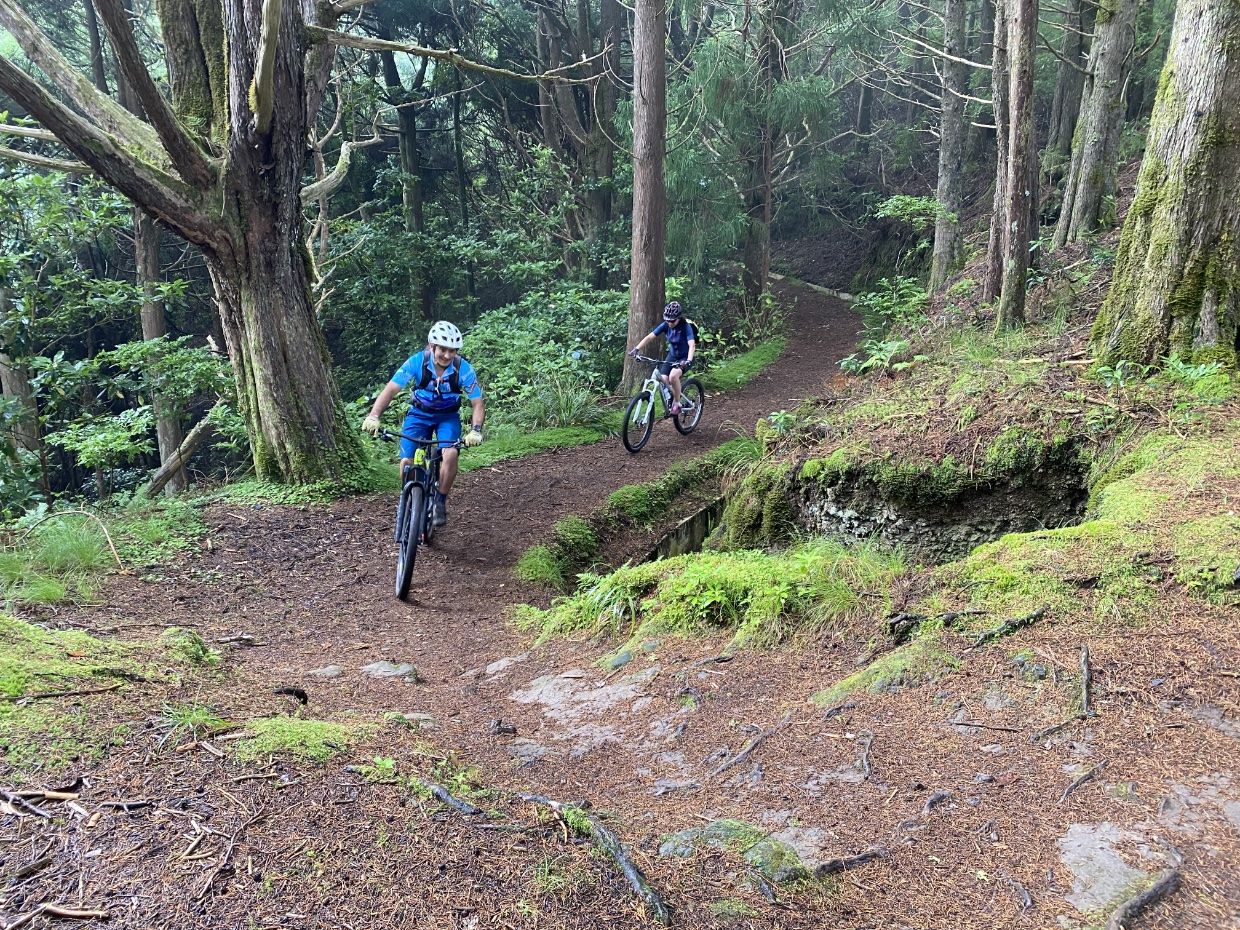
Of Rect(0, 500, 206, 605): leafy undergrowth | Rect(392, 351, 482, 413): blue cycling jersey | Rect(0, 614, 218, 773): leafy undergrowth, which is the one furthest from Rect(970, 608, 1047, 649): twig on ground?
Rect(0, 500, 206, 605): leafy undergrowth

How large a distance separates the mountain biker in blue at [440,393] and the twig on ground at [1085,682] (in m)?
4.83

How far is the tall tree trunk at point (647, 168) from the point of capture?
1309 centimetres

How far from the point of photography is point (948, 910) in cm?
205

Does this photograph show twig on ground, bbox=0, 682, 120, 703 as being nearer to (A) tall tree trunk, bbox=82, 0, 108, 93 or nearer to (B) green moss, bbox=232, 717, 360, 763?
(B) green moss, bbox=232, 717, 360, 763

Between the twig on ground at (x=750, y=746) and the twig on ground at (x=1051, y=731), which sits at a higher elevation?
the twig on ground at (x=1051, y=731)

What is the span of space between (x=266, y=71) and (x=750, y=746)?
7.40m

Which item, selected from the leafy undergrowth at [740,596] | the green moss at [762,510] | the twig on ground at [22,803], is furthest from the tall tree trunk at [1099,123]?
the twig on ground at [22,803]

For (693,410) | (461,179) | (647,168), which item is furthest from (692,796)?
(461,179)

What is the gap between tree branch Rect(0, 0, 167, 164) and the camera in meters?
6.68

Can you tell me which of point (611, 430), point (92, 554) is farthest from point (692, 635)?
point (611, 430)

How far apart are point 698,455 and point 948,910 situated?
9.02 meters

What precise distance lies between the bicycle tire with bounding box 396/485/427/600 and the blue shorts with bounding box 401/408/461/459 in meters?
0.43

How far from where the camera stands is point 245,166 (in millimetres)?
7723

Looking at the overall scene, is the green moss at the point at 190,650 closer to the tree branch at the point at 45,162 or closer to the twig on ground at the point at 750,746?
the twig on ground at the point at 750,746
